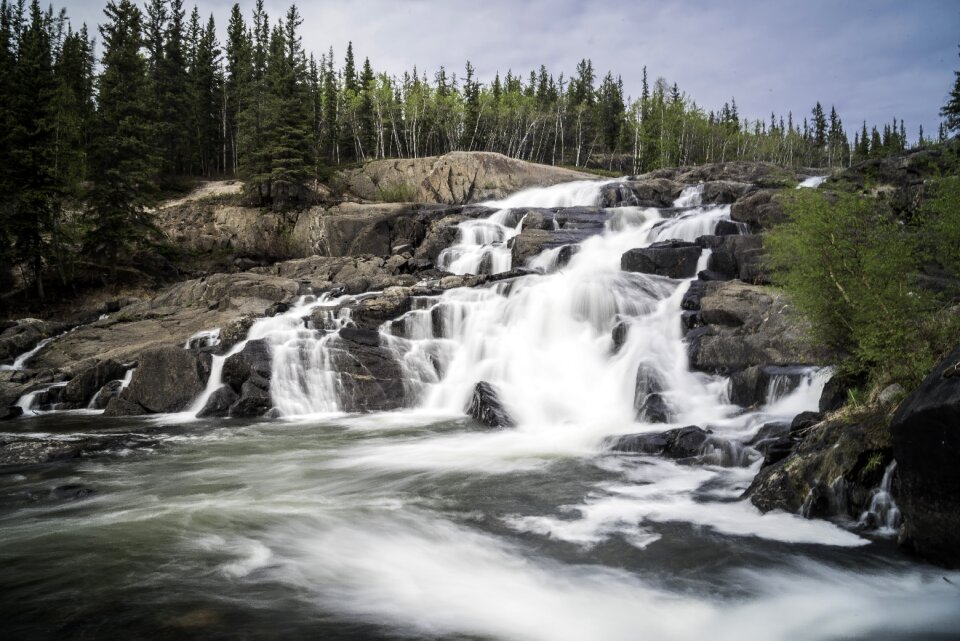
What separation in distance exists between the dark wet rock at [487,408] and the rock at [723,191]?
68.7 feet

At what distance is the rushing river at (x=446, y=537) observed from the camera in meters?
5.30

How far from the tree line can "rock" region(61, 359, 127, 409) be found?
11.8 meters

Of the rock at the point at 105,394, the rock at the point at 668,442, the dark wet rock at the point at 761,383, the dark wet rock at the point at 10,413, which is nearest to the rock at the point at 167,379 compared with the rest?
the rock at the point at 105,394

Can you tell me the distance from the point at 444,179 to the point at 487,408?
32802 millimetres

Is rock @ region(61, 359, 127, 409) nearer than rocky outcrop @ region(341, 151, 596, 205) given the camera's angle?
Yes

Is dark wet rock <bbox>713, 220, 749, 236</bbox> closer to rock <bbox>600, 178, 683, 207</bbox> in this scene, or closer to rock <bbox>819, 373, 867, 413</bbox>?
rock <bbox>600, 178, 683, 207</bbox>

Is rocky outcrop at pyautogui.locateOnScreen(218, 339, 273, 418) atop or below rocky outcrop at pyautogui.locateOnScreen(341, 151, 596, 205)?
below

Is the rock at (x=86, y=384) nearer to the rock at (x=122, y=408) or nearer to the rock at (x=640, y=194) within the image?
the rock at (x=122, y=408)

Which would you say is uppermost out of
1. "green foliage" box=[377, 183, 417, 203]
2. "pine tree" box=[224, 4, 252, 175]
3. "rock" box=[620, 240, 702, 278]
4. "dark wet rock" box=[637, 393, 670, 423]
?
"pine tree" box=[224, 4, 252, 175]

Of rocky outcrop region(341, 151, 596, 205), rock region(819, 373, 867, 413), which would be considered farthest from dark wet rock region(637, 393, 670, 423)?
rocky outcrop region(341, 151, 596, 205)

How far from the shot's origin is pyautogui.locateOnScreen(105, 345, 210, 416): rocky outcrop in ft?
54.1

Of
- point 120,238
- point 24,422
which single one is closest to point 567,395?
point 24,422

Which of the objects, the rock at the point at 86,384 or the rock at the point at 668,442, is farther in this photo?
the rock at the point at 86,384

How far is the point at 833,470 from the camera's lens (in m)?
7.38
